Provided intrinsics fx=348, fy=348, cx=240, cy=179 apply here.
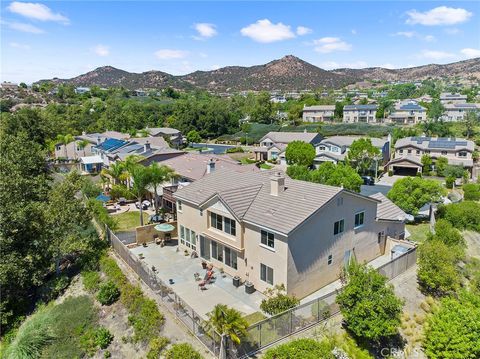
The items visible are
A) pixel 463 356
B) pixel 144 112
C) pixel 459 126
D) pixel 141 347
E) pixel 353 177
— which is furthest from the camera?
pixel 144 112

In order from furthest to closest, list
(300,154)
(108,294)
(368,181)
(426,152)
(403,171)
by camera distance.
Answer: (426,152)
(403,171)
(300,154)
(368,181)
(108,294)

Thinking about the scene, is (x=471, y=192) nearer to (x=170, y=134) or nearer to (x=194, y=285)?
(x=194, y=285)

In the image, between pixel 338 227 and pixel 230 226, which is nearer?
pixel 338 227

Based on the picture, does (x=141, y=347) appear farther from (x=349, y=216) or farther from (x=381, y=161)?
(x=381, y=161)

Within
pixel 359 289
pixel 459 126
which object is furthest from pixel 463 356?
pixel 459 126

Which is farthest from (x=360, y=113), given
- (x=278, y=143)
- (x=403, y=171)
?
(x=403, y=171)
